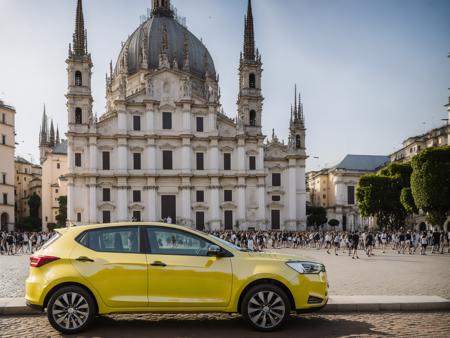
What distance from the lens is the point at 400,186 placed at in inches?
2028

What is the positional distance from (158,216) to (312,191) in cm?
5156

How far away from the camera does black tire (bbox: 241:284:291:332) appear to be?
25.3 ft

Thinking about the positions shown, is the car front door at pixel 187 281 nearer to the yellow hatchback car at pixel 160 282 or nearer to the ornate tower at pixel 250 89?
the yellow hatchback car at pixel 160 282

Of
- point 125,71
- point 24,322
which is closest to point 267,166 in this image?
point 125,71

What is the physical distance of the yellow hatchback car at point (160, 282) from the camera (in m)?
7.63

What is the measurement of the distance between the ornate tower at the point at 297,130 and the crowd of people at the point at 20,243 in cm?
3324

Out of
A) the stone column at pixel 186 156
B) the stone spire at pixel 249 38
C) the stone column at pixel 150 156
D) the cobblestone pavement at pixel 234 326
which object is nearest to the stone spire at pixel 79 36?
the stone column at pixel 150 156

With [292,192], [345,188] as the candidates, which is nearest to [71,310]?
[292,192]

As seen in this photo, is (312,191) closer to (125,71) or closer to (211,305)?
(125,71)

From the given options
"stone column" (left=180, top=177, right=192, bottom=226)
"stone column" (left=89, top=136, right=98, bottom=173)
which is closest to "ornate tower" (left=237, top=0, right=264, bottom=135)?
"stone column" (left=180, top=177, right=192, bottom=226)

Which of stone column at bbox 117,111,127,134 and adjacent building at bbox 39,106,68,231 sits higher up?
stone column at bbox 117,111,127,134

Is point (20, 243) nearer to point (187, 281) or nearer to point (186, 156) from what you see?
point (186, 156)

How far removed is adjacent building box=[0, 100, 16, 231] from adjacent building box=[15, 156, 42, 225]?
16.9 m

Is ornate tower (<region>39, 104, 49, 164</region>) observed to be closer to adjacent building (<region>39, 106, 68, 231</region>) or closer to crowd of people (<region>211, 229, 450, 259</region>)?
adjacent building (<region>39, 106, 68, 231</region>)
